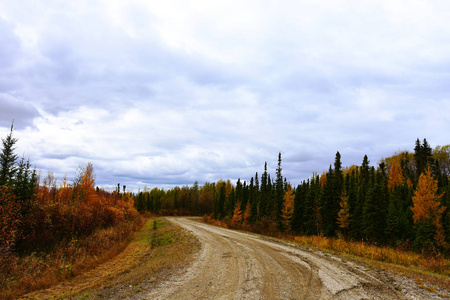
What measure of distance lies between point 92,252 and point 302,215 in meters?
42.4

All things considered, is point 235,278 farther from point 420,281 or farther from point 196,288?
point 420,281

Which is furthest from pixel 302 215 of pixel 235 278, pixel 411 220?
pixel 235 278

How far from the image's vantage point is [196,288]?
27.5 feet

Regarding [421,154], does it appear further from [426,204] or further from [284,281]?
[284,281]

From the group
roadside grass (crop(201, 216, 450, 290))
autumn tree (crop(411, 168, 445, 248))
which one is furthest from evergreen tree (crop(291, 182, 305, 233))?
roadside grass (crop(201, 216, 450, 290))

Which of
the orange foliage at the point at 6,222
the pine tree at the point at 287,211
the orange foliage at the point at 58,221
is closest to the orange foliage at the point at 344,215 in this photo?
the pine tree at the point at 287,211

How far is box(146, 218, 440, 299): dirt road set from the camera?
306 inches

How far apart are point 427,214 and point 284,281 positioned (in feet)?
145

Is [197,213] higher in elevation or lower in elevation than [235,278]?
lower

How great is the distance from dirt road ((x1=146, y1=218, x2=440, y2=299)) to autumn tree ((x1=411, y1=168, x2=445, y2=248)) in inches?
1286

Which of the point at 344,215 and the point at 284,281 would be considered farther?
the point at 344,215

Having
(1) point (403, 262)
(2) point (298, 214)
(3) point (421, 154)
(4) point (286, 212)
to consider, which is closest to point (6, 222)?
(1) point (403, 262)

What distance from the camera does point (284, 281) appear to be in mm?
9047

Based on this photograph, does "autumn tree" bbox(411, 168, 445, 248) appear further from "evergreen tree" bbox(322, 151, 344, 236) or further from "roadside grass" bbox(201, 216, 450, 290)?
"roadside grass" bbox(201, 216, 450, 290)
